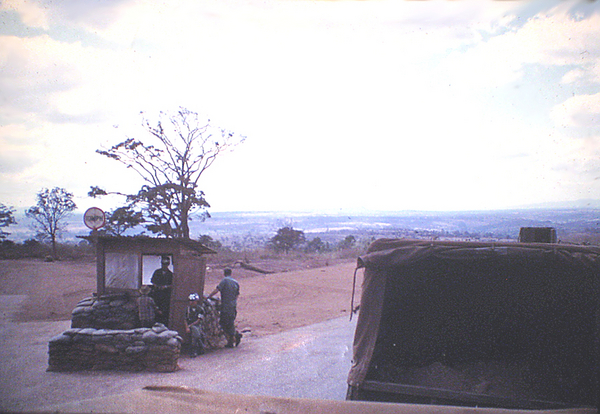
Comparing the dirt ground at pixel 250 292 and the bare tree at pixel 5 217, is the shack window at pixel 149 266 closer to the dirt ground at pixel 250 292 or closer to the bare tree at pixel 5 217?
the dirt ground at pixel 250 292

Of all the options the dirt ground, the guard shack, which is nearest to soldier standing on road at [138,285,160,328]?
the guard shack

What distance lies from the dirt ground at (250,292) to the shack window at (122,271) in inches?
169

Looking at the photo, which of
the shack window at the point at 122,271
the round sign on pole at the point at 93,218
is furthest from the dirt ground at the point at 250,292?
the round sign on pole at the point at 93,218

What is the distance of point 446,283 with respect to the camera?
8117 millimetres

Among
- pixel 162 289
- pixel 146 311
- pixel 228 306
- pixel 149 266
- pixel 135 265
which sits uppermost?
pixel 135 265

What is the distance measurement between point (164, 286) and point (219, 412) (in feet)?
28.0

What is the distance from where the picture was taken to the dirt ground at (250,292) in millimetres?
16625

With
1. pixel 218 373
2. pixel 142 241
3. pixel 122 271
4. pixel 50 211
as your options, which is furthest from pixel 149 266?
pixel 50 211

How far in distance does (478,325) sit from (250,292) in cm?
1535

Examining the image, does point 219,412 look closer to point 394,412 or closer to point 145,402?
point 145,402

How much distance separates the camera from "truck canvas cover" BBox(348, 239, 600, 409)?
6.09 metres

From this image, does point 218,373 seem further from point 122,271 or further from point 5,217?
point 5,217

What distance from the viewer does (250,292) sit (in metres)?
22.5

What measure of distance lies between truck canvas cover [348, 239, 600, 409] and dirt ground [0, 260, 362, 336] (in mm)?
7185
